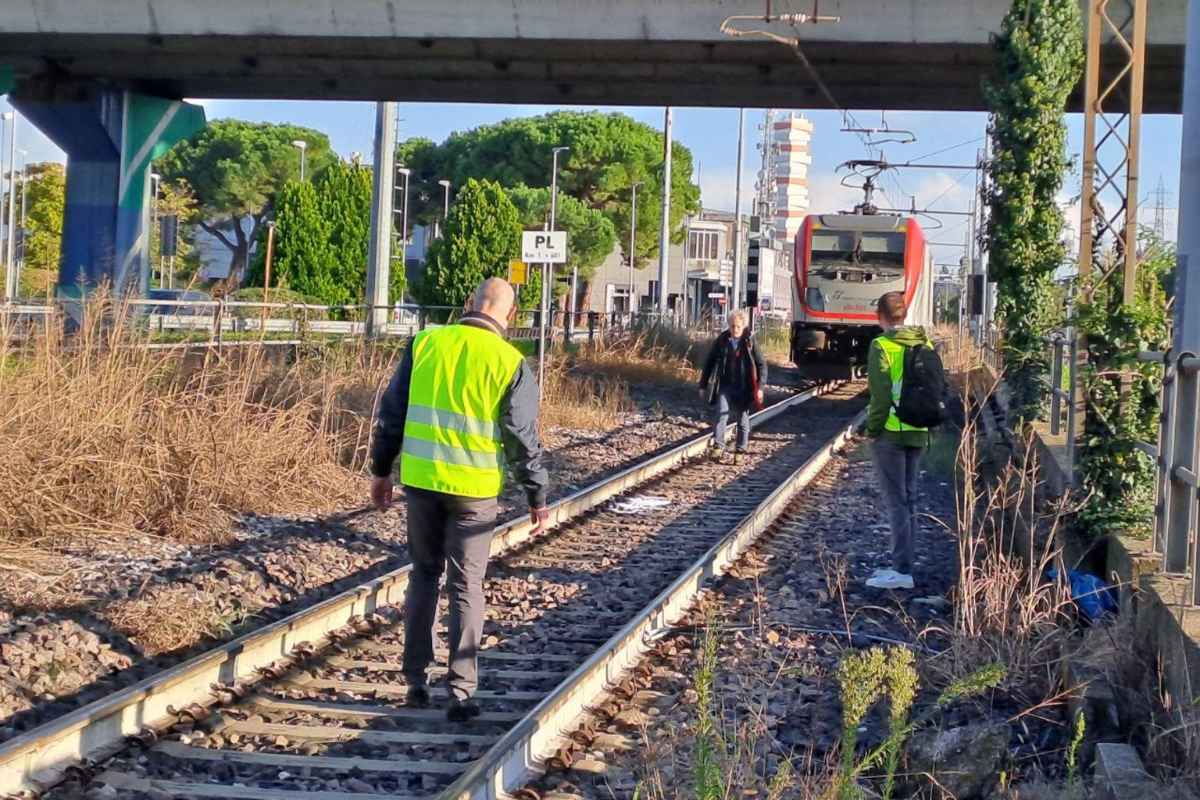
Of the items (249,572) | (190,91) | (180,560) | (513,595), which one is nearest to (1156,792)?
(513,595)

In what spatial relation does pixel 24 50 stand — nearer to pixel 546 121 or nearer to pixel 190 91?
pixel 190 91

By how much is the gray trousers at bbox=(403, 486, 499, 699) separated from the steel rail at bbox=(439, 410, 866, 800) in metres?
0.41

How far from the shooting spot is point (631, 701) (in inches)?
263

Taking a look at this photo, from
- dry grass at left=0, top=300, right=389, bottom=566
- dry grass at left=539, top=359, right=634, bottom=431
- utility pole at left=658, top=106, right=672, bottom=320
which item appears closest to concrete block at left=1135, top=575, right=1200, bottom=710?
dry grass at left=0, top=300, right=389, bottom=566

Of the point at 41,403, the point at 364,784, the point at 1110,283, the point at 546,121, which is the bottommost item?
the point at 364,784

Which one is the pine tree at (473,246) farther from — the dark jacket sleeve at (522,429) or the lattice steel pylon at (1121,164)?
the dark jacket sleeve at (522,429)

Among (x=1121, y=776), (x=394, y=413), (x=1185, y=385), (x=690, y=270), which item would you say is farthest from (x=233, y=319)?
(x=690, y=270)

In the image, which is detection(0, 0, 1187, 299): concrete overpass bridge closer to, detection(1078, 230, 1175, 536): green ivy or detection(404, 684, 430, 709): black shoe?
detection(1078, 230, 1175, 536): green ivy

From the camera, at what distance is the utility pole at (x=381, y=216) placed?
2505 cm

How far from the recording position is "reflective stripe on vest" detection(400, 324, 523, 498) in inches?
243

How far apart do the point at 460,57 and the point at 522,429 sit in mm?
16536

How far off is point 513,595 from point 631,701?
7.83ft

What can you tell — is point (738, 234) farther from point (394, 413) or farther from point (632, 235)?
point (394, 413)

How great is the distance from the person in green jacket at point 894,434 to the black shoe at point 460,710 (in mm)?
3649
